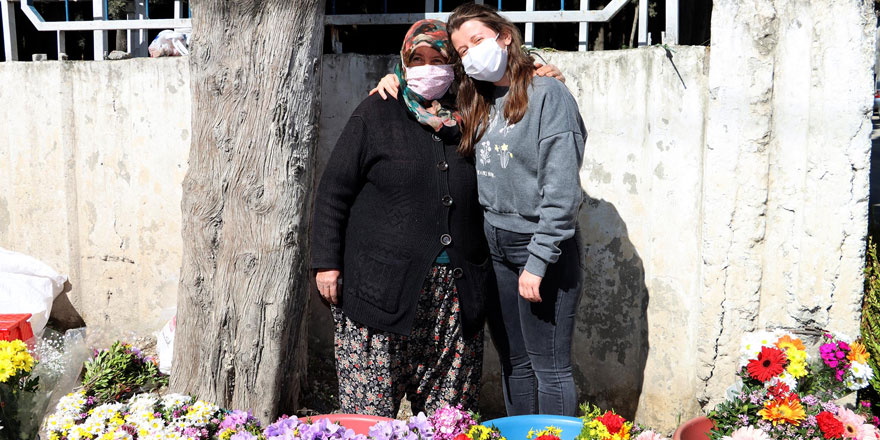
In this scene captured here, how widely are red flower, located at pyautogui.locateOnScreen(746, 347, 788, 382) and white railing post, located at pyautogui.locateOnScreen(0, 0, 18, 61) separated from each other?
470 centimetres

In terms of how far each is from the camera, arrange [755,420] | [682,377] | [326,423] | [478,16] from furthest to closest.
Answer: [682,377]
[478,16]
[755,420]
[326,423]

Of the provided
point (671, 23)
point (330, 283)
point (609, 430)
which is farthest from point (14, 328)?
point (671, 23)

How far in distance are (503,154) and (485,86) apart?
0.29 metres

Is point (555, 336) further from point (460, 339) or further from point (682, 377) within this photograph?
point (682, 377)

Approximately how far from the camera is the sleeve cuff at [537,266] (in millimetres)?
2482

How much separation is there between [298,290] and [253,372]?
393 millimetres

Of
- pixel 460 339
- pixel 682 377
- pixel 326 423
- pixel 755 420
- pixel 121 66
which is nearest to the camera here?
pixel 326 423

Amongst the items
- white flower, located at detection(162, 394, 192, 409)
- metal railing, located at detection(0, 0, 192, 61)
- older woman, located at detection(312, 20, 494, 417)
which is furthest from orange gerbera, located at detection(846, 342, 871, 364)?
metal railing, located at detection(0, 0, 192, 61)

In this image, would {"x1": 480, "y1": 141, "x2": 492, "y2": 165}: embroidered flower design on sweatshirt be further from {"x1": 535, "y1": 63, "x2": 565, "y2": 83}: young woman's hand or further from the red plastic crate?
the red plastic crate

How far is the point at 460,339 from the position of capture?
276cm

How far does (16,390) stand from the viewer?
88.2 inches

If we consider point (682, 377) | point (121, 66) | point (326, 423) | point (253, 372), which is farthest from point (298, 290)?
point (121, 66)

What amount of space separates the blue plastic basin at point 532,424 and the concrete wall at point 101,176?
2.54m

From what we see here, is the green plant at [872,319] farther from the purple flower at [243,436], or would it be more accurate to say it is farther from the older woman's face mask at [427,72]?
the purple flower at [243,436]
